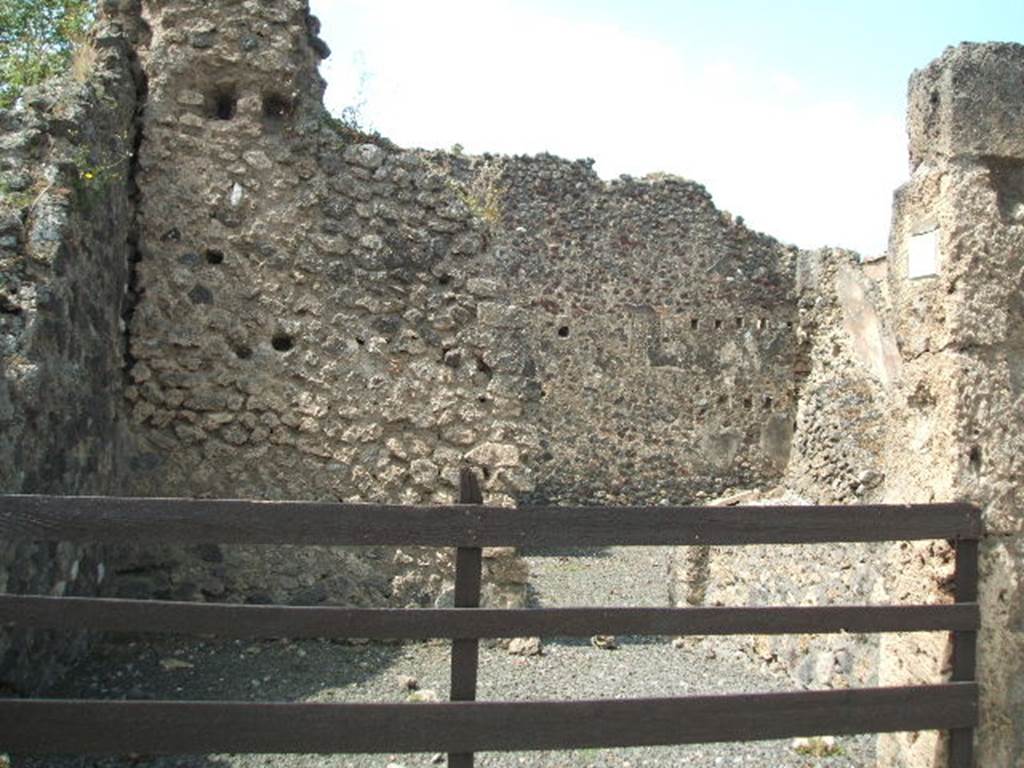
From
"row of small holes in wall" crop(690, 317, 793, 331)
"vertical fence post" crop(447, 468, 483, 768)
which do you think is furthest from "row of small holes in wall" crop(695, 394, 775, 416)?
"vertical fence post" crop(447, 468, 483, 768)

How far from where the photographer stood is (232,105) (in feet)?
21.4

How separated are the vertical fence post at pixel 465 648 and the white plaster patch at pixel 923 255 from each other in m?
1.87

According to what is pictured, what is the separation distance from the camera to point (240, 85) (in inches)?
254

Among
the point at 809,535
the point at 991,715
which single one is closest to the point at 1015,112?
the point at 809,535

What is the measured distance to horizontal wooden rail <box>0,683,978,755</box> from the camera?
3029mm

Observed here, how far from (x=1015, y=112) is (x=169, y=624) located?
3468 millimetres

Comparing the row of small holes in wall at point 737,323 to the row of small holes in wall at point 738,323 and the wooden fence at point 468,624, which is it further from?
the wooden fence at point 468,624

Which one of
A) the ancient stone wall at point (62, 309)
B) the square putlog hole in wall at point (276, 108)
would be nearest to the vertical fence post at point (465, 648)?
the ancient stone wall at point (62, 309)

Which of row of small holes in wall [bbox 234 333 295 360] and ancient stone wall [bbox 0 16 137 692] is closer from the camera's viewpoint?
ancient stone wall [bbox 0 16 137 692]

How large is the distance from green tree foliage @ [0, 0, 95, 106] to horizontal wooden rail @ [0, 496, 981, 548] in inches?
146

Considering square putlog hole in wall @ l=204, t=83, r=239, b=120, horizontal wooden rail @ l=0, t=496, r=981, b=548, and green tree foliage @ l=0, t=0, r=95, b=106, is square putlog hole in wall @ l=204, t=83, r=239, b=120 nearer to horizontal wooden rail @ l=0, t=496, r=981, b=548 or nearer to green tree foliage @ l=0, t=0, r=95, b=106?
green tree foliage @ l=0, t=0, r=95, b=106

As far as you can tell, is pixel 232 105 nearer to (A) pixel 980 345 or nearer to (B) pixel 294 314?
(B) pixel 294 314

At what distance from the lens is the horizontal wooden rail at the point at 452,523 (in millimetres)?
3141

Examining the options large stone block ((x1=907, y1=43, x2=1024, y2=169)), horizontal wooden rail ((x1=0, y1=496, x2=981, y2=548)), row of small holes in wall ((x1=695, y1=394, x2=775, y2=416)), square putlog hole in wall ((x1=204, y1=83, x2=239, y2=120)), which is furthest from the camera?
row of small holes in wall ((x1=695, y1=394, x2=775, y2=416))
